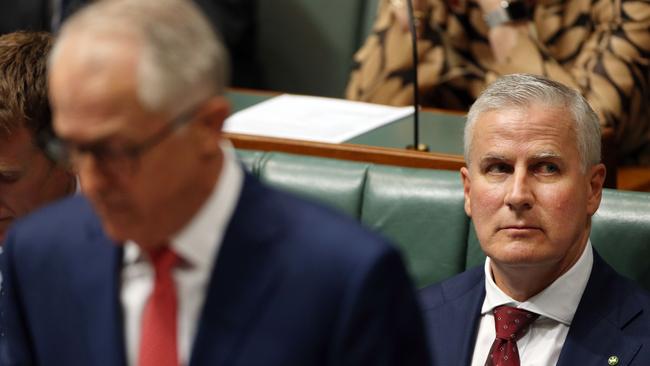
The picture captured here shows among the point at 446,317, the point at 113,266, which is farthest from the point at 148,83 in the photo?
the point at 446,317

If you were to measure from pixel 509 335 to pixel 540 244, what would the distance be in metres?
0.15

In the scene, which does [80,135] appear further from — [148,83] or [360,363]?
[360,363]

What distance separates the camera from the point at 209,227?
1008 millimetres

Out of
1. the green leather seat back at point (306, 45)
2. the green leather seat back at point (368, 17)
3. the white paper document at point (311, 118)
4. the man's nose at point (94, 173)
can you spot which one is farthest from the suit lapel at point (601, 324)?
the green leather seat back at point (306, 45)

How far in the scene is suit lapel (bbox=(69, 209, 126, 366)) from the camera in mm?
1046

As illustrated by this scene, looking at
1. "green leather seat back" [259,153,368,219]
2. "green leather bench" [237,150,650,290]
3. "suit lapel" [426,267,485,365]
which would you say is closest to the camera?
"suit lapel" [426,267,485,365]

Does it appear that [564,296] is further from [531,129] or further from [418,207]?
[418,207]

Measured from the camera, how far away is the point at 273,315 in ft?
3.26

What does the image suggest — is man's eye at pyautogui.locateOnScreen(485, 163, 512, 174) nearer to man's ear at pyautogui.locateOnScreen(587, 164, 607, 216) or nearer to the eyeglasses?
man's ear at pyautogui.locateOnScreen(587, 164, 607, 216)

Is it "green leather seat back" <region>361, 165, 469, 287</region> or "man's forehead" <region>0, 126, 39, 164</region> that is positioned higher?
"man's forehead" <region>0, 126, 39, 164</region>

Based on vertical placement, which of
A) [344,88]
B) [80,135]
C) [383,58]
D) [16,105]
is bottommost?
[344,88]

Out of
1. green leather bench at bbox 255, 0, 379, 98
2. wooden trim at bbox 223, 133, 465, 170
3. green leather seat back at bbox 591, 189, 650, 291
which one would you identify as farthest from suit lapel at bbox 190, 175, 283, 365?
green leather bench at bbox 255, 0, 379, 98

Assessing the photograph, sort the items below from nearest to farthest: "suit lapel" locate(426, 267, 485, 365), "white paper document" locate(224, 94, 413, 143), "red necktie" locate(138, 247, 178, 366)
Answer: "red necktie" locate(138, 247, 178, 366), "suit lapel" locate(426, 267, 485, 365), "white paper document" locate(224, 94, 413, 143)

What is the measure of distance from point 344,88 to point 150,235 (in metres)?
2.78
